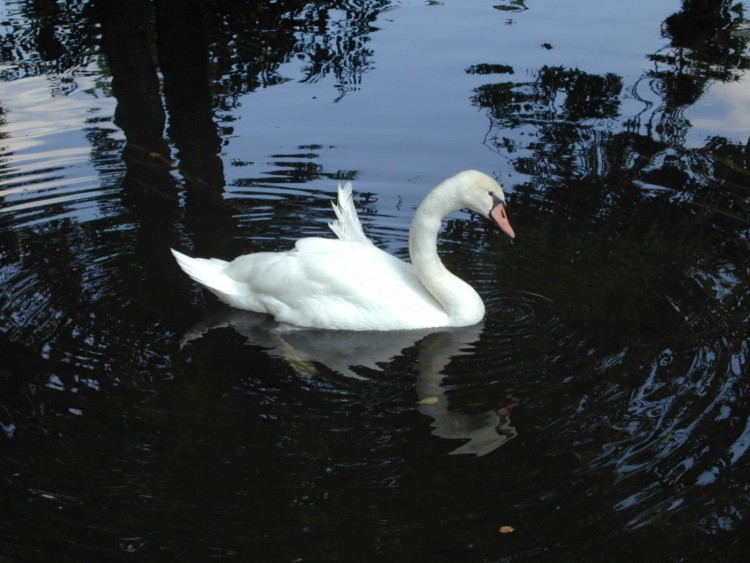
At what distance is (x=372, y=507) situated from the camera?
5039mm

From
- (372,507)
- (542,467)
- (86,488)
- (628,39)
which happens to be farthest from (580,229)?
(628,39)

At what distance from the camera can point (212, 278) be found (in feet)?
24.5

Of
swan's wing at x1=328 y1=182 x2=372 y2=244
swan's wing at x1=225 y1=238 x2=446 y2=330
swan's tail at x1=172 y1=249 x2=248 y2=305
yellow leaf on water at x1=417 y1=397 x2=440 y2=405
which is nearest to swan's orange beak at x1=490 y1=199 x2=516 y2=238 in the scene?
swan's wing at x1=225 y1=238 x2=446 y2=330

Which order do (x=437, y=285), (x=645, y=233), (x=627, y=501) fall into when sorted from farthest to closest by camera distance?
(x=645, y=233) < (x=437, y=285) < (x=627, y=501)

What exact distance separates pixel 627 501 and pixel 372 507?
4.07 feet

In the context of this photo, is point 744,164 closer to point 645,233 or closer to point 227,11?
point 645,233

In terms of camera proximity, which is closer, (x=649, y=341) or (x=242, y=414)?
(x=242, y=414)

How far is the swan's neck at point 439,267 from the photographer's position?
280 inches

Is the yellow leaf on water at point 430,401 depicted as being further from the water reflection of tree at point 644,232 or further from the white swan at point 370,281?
the white swan at point 370,281

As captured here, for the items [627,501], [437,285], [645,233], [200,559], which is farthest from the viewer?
[645,233]

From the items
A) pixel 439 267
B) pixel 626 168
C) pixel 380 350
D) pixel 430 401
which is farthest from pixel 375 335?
pixel 626 168

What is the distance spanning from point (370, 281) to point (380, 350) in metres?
0.54

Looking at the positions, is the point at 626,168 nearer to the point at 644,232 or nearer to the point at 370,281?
the point at 644,232

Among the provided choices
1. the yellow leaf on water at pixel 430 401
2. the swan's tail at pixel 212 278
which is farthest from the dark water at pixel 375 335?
the swan's tail at pixel 212 278
